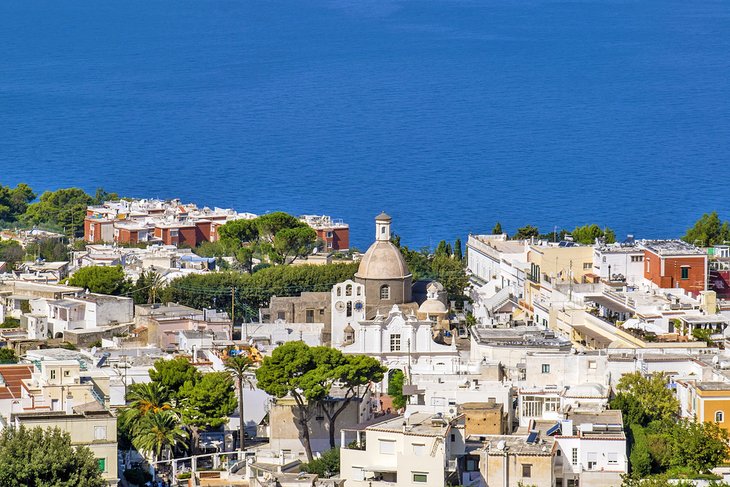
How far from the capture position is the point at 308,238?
59.5 meters

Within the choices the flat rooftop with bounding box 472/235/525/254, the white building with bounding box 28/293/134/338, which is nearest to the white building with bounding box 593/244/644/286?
the flat rooftop with bounding box 472/235/525/254

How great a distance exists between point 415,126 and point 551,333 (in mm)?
92082

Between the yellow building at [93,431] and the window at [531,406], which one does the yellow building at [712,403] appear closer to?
the window at [531,406]

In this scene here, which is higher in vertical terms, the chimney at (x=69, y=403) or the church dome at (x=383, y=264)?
the church dome at (x=383, y=264)

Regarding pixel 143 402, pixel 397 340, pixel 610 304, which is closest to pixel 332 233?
pixel 610 304

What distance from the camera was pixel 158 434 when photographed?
1442 inches

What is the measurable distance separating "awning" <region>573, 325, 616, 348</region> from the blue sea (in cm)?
3311

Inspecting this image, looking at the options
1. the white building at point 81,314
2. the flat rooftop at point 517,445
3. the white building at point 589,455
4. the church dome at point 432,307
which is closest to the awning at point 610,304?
the church dome at point 432,307

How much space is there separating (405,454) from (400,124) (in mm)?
105606

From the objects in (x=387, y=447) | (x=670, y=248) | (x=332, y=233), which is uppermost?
(x=332, y=233)

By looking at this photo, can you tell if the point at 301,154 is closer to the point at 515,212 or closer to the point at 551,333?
the point at 515,212

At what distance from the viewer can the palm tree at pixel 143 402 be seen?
37156 mm

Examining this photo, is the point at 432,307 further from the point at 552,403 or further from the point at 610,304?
the point at 552,403

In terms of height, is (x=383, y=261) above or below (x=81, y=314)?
above
